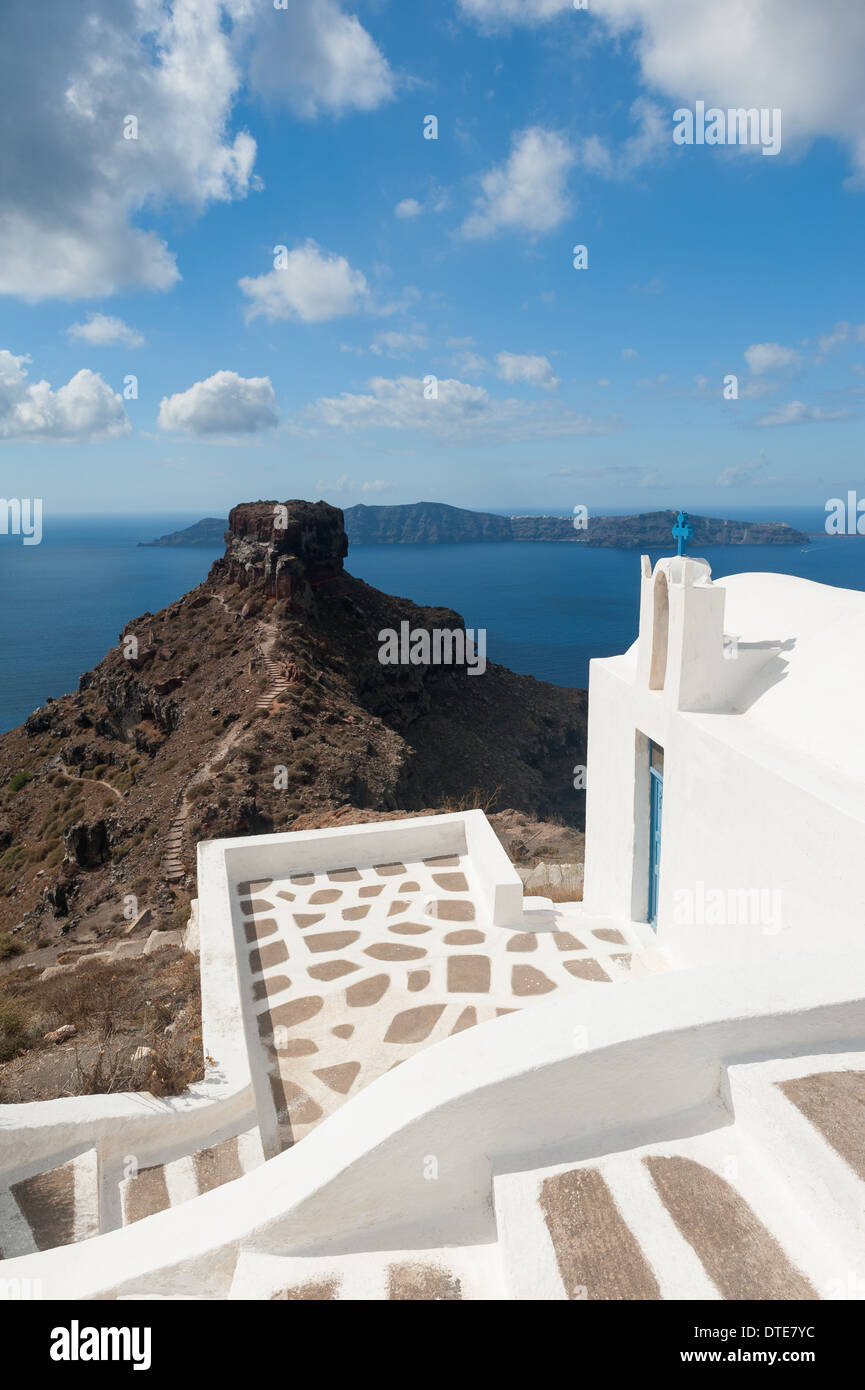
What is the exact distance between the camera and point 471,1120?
2410 mm

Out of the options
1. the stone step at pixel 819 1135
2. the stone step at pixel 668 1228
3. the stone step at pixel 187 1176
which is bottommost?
the stone step at pixel 187 1176

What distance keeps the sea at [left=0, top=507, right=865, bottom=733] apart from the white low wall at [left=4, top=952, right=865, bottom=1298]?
4906cm

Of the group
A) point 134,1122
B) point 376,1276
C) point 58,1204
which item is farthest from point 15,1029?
point 376,1276

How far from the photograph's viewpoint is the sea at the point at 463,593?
79062 millimetres

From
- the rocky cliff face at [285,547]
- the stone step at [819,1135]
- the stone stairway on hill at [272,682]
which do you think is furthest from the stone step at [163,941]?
the rocky cliff face at [285,547]

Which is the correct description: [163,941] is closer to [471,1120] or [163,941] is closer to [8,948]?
[8,948]

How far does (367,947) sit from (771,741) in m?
3.64

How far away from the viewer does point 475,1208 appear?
7.93 ft

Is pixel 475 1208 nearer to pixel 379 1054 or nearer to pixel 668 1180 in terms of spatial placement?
pixel 668 1180

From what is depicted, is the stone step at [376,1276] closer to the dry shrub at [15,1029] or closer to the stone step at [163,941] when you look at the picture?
the dry shrub at [15,1029]

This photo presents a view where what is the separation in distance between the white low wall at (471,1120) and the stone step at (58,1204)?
1.27m

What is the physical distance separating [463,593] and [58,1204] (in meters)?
114

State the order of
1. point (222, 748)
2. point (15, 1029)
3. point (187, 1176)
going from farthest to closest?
point (222, 748), point (15, 1029), point (187, 1176)
